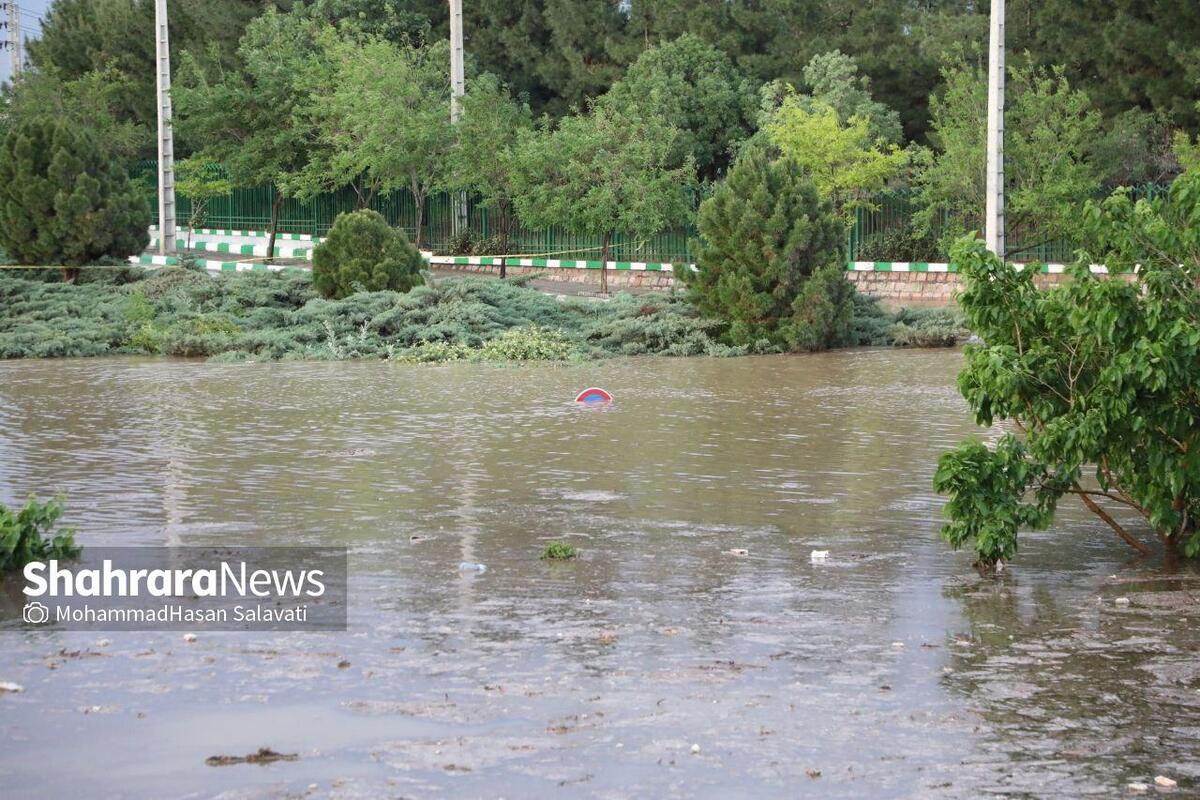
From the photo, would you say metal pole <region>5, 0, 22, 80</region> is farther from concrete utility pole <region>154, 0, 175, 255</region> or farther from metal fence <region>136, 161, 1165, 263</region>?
concrete utility pole <region>154, 0, 175, 255</region>

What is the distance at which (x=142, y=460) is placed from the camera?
13.7 meters

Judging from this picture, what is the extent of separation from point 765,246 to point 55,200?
45.7 ft

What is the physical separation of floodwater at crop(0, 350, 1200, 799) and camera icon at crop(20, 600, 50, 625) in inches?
12.2

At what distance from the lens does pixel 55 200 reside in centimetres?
2997

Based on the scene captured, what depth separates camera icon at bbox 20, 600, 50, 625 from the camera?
813cm

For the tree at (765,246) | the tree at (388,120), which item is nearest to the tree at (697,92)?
the tree at (388,120)

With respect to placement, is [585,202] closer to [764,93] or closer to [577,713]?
[764,93]

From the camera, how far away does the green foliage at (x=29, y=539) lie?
29.5ft

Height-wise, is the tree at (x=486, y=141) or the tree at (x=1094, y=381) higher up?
the tree at (x=486, y=141)

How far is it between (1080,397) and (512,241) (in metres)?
32.5

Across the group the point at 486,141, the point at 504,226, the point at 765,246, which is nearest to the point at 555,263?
the point at 504,226

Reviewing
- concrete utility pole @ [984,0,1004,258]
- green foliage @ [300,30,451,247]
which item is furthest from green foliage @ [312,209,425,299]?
green foliage @ [300,30,451,247]

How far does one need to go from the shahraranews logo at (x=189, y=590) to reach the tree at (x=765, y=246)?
46.0 ft

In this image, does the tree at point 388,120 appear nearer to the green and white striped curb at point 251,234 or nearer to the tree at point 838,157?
the green and white striped curb at point 251,234
